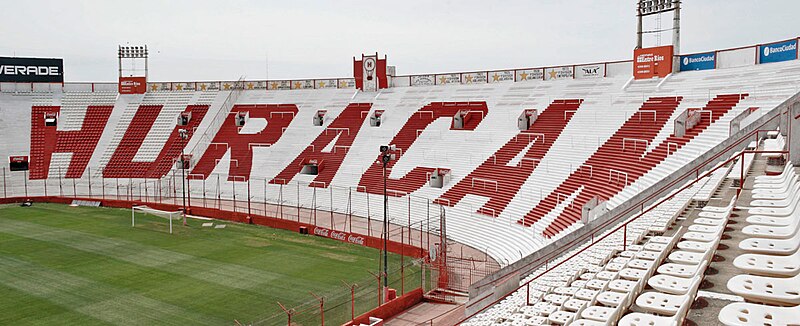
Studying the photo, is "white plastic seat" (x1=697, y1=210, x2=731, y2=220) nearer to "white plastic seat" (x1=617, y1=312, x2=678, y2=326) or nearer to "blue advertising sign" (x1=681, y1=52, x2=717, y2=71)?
"white plastic seat" (x1=617, y1=312, x2=678, y2=326)

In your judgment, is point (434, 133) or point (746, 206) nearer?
point (746, 206)

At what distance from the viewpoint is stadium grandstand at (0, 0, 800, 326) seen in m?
10.8

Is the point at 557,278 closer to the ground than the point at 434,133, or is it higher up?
closer to the ground

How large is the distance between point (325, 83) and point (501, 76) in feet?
53.5

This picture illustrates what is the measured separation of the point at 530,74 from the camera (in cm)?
4216

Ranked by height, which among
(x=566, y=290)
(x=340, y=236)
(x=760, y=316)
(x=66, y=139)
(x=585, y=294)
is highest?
(x=66, y=139)

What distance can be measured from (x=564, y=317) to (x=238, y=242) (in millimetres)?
22939

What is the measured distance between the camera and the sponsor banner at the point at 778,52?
28.7 m

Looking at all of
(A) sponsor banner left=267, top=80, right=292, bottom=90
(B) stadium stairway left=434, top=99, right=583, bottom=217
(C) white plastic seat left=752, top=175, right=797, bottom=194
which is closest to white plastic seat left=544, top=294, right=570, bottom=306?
(C) white plastic seat left=752, top=175, right=797, bottom=194

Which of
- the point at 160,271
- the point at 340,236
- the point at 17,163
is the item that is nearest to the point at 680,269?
the point at 160,271

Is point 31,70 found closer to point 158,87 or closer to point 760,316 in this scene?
point 158,87

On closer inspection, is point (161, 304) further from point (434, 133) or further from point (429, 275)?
point (434, 133)

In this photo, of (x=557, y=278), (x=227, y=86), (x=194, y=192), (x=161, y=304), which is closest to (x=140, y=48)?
(x=227, y=86)

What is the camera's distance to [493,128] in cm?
3809
